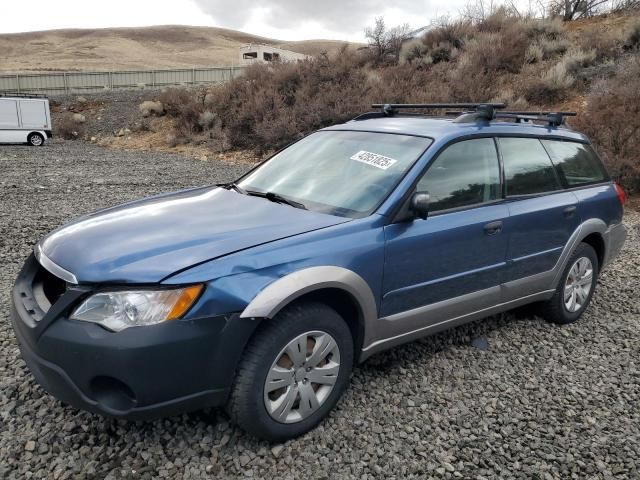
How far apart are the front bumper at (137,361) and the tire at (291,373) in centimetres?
9

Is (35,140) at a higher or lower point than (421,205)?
lower

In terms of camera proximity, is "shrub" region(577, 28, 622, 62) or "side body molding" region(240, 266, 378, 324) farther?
"shrub" region(577, 28, 622, 62)

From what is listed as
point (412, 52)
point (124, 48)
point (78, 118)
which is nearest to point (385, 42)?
point (412, 52)

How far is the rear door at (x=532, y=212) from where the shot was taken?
3.79m

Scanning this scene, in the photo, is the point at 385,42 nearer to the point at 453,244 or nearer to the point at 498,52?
the point at 498,52

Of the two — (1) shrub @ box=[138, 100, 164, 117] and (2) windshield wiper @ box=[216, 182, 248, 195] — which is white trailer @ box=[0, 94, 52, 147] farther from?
(2) windshield wiper @ box=[216, 182, 248, 195]

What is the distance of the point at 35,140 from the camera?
21750 millimetres

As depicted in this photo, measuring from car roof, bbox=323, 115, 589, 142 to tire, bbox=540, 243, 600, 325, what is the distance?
3.37 ft

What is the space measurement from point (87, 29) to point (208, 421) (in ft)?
379

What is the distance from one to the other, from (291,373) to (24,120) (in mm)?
22651

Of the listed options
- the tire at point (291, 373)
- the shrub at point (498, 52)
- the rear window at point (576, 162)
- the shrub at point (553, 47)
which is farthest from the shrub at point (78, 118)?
the tire at point (291, 373)

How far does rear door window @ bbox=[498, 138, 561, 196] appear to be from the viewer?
3848 mm

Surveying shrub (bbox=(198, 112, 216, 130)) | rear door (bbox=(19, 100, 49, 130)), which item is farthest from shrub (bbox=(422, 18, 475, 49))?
rear door (bbox=(19, 100, 49, 130))

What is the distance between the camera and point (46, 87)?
30.7 meters
